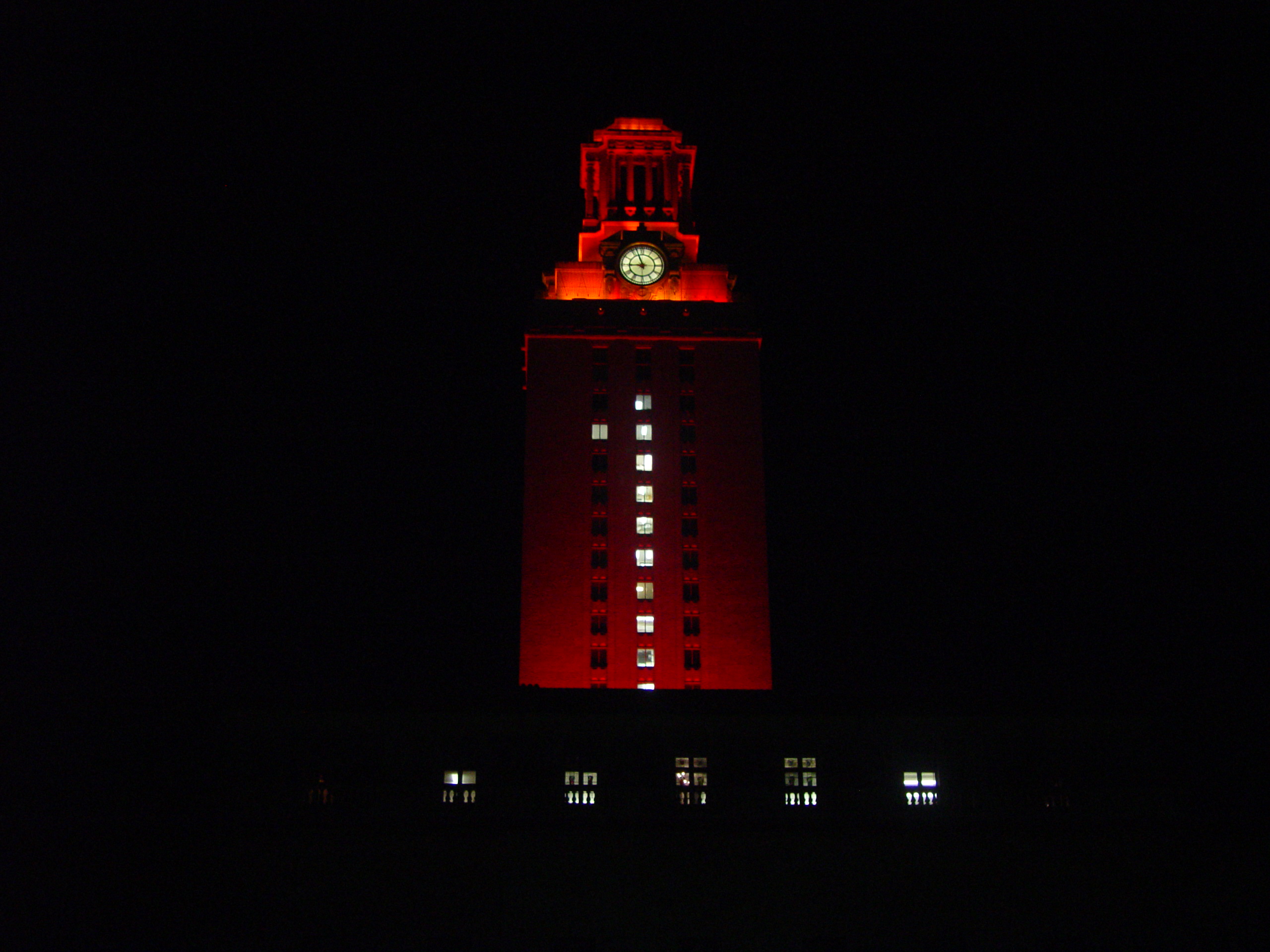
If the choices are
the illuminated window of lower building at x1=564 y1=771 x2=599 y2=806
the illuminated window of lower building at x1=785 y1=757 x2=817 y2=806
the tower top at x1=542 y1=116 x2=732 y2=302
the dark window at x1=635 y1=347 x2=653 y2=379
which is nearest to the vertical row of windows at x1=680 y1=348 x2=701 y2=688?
the dark window at x1=635 y1=347 x2=653 y2=379

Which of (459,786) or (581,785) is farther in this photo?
(581,785)

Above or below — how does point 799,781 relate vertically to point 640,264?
below

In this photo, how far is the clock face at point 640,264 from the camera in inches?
2746

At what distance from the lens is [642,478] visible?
6425 centimetres

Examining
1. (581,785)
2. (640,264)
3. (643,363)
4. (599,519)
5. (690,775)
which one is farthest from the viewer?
(640,264)

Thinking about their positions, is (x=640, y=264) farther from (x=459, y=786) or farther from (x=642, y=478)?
(x=459, y=786)

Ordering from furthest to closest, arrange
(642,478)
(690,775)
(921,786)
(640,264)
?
(640,264)
(642,478)
(690,775)
(921,786)

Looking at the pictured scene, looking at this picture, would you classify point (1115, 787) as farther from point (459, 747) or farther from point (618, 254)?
point (618, 254)

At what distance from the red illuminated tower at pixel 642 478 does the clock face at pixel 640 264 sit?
3.3 inches

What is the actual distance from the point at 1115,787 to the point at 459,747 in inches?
986

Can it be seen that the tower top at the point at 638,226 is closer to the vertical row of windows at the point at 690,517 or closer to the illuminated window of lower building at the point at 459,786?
the vertical row of windows at the point at 690,517

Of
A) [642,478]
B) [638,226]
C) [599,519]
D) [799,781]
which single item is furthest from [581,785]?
[638,226]

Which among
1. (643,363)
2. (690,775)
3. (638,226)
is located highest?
(638,226)

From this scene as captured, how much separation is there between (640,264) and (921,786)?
35054mm
